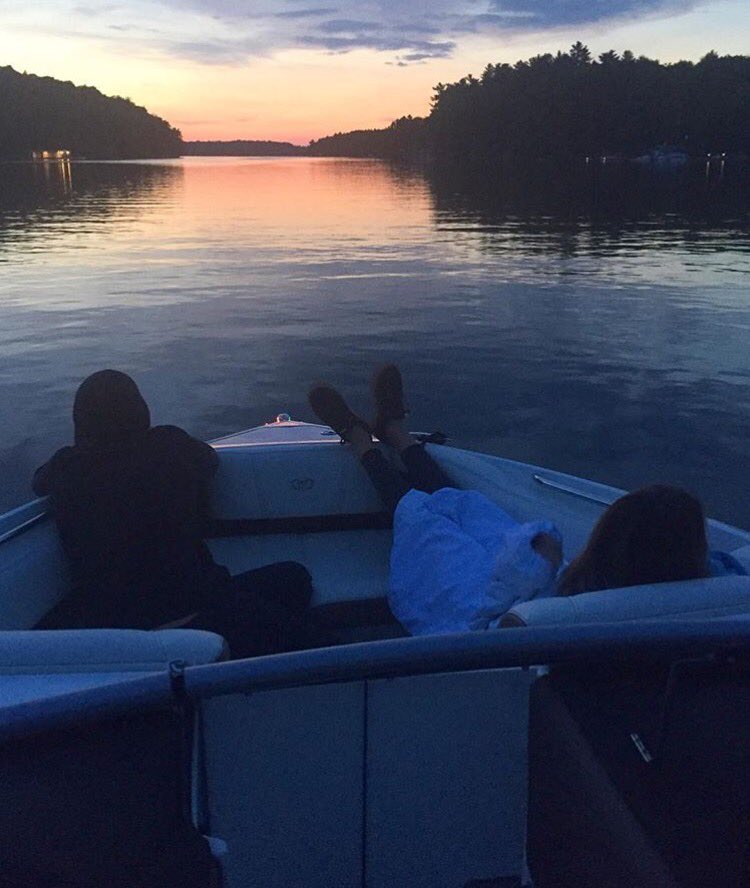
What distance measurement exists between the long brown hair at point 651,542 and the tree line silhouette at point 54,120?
167854 mm

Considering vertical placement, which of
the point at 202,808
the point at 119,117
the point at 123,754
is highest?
the point at 119,117

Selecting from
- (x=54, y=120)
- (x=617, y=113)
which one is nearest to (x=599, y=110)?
(x=617, y=113)

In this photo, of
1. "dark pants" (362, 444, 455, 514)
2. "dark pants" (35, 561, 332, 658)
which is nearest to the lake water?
"dark pants" (362, 444, 455, 514)

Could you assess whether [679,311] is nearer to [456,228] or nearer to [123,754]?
[123,754]

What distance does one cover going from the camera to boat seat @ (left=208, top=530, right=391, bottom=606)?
4.30 meters

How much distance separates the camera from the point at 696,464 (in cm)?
934

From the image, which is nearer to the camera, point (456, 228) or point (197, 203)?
point (456, 228)

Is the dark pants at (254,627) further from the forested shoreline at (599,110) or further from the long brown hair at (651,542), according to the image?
the forested shoreline at (599,110)

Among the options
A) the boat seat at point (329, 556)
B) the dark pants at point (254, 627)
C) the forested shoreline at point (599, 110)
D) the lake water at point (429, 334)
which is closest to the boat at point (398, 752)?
the dark pants at point (254, 627)

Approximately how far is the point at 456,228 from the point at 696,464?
27086 millimetres

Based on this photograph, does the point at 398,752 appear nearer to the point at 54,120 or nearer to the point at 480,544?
the point at 480,544

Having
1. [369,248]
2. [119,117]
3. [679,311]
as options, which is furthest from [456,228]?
[119,117]

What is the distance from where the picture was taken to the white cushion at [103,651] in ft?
6.97

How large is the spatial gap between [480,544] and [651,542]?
1.21 m
